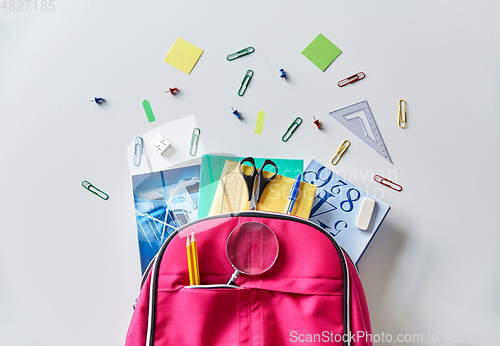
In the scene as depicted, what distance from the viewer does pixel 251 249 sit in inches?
33.4

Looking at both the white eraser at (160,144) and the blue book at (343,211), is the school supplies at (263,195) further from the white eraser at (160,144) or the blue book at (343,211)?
the white eraser at (160,144)

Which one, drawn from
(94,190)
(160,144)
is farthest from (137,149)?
(94,190)

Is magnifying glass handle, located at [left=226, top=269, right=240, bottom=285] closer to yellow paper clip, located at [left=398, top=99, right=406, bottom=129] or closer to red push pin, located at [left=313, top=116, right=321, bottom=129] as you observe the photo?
red push pin, located at [left=313, top=116, right=321, bottom=129]

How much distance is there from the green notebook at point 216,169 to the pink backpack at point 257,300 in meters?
0.25

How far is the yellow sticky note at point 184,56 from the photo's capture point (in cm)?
113

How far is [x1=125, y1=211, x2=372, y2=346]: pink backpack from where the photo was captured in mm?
825

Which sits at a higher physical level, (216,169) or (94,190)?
(216,169)

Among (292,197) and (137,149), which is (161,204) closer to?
(137,149)

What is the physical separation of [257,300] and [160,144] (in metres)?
0.61

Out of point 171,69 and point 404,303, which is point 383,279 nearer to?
point 404,303

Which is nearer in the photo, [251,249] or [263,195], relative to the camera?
[251,249]

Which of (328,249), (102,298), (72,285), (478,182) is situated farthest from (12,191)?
(478,182)

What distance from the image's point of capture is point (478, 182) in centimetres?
111

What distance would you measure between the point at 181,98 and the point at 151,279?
0.61 m
